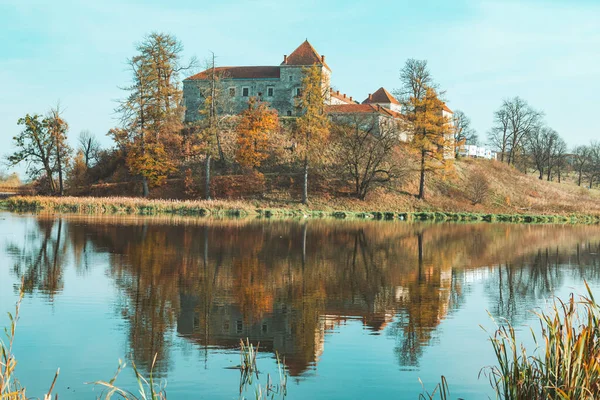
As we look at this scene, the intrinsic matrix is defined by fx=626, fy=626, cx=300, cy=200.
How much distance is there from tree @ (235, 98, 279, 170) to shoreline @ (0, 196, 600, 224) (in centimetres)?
620

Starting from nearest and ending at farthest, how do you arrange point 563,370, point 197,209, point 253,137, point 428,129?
point 563,370, point 197,209, point 428,129, point 253,137

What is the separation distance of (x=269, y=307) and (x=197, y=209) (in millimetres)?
33289

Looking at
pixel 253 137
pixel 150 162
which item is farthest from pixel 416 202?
pixel 150 162

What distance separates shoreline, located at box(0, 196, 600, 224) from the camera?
43.8m

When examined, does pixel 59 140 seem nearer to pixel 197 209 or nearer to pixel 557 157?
pixel 197 209

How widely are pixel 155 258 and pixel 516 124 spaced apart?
2878 inches

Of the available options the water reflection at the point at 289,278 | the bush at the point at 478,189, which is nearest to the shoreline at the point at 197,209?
the bush at the point at 478,189

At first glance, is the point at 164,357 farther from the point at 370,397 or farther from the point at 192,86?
the point at 192,86

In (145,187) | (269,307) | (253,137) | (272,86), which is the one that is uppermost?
(272,86)

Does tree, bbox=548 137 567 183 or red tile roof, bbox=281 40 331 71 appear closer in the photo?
red tile roof, bbox=281 40 331 71

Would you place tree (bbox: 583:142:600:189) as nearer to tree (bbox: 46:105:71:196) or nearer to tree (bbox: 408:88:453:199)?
tree (bbox: 408:88:453:199)

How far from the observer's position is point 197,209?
44.8 metres

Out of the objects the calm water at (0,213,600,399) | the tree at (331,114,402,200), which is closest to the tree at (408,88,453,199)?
the tree at (331,114,402,200)

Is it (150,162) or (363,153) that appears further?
(363,153)
